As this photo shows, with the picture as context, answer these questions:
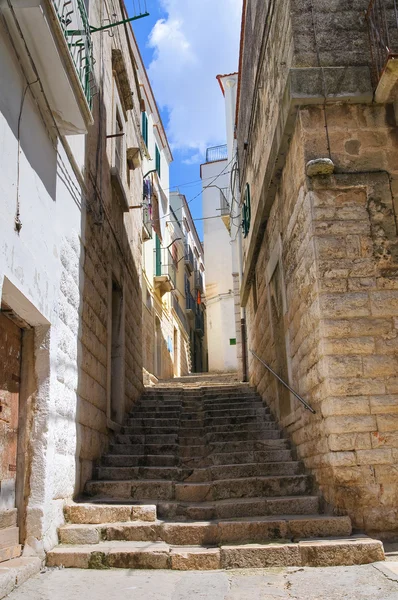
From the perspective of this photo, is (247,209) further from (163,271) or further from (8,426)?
(163,271)

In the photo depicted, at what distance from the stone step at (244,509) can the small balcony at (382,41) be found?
13.0ft

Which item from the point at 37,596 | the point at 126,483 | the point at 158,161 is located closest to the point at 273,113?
the point at 126,483

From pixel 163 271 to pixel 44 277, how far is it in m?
14.3

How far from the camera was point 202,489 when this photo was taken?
6043mm

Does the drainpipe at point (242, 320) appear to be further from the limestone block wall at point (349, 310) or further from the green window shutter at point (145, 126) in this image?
the limestone block wall at point (349, 310)

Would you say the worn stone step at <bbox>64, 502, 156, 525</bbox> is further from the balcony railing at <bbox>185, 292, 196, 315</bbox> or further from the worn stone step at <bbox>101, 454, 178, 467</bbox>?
the balcony railing at <bbox>185, 292, 196, 315</bbox>

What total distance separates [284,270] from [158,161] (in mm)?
14128

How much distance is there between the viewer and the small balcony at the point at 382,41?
18.4ft

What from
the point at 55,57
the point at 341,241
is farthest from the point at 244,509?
the point at 55,57

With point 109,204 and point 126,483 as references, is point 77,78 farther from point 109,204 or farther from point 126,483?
point 126,483

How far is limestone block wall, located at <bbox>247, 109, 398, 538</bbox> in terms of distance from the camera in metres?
4.96

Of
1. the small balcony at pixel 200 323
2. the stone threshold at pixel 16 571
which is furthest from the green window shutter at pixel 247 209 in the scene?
the small balcony at pixel 200 323

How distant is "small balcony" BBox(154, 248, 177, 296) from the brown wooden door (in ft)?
43.1

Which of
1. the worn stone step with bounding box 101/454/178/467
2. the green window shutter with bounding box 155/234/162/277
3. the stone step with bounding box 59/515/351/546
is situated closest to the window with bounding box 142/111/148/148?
the green window shutter with bounding box 155/234/162/277
